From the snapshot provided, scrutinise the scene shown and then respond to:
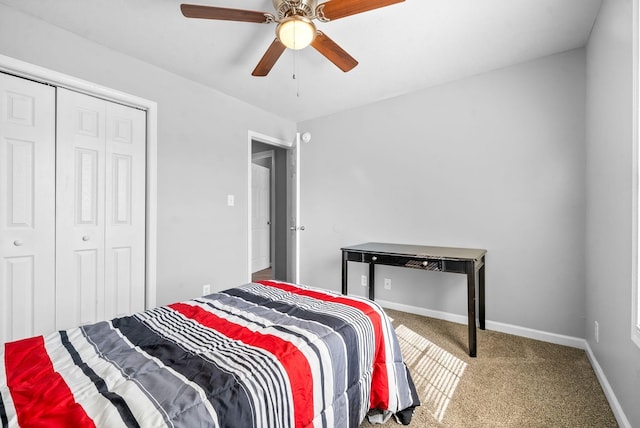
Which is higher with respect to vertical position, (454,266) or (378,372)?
(454,266)

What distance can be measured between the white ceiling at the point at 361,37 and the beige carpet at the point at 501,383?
233cm

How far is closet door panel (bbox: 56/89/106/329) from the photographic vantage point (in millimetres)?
2191

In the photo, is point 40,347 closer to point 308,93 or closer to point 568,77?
point 308,93

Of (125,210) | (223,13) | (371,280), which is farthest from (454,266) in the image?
(125,210)

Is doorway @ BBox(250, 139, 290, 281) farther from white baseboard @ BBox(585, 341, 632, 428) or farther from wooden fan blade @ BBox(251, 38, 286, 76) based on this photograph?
white baseboard @ BBox(585, 341, 632, 428)

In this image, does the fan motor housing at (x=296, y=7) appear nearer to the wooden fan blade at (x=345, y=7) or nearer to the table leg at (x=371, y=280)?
the wooden fan blade at (x=345, y=7)

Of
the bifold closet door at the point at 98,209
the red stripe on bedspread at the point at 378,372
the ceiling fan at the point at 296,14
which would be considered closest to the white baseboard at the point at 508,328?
the red stripe on bedspread at the point at 378,372

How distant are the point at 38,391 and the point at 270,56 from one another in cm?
195

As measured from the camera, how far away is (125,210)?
254cm

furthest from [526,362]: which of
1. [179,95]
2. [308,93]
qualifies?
[179,95]

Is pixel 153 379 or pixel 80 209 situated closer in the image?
pixel 153 379

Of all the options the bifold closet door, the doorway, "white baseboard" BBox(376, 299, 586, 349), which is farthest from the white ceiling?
"white baseboard" BBox(376, 299, 586, 349)

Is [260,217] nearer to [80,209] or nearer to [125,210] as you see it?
[125,210]

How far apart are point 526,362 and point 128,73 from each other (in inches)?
148
